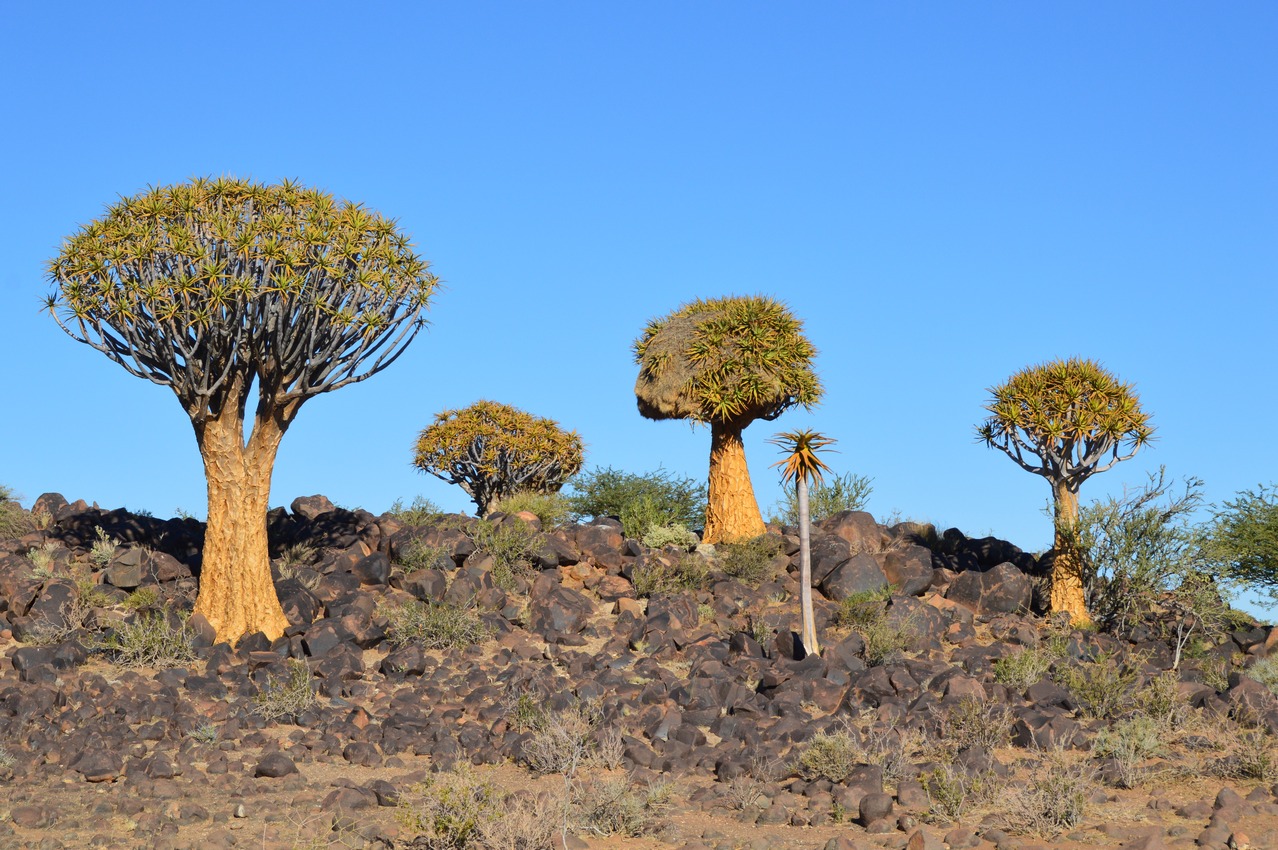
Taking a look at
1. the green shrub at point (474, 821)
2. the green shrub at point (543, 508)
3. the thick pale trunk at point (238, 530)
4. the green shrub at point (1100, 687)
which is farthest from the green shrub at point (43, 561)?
the green shrub at point (1100, 687)

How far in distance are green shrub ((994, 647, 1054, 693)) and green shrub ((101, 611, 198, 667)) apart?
10.6 meters

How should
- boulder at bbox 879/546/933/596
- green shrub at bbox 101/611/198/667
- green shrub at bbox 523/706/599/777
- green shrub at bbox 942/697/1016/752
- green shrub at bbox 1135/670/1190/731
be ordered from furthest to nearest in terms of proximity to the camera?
boulder at bbox 879/546/933/596, green shrub at bbox 101/611/198/667, green shrub at bbox 1135/670/1190/731, green shrub at bbox 942/697/1016/752, green shrub at bbox 523/706/599/777

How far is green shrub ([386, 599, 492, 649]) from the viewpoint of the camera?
676 inches

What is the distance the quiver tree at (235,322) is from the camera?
1716 centimetres

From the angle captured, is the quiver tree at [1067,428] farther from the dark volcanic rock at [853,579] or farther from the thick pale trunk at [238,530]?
the thick pale trunk at [238,530]

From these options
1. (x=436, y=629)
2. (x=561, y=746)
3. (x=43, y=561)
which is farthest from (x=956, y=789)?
(x=43, y=561)

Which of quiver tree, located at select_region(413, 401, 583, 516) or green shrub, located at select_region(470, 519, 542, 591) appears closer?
green shrub, located at select_region(470, 519, 542, 591)

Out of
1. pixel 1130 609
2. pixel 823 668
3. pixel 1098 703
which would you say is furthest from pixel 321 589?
pixel 1130 609

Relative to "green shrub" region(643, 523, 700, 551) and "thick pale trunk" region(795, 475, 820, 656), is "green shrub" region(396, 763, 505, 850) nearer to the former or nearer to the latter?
"thick pale trunk" region(795, 475, 820, 656)

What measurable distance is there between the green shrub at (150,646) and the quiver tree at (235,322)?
2.39 feet

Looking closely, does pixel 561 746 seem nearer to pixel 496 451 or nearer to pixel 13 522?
pixel 13 522

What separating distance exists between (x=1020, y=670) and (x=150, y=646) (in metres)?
11.3

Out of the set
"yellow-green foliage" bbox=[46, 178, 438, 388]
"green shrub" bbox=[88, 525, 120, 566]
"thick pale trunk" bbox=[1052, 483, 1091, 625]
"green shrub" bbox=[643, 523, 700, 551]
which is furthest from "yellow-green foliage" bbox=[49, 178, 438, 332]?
"thick pale trunk" bbox=[1052, 483, 1091, 625]

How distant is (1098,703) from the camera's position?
15094mm
